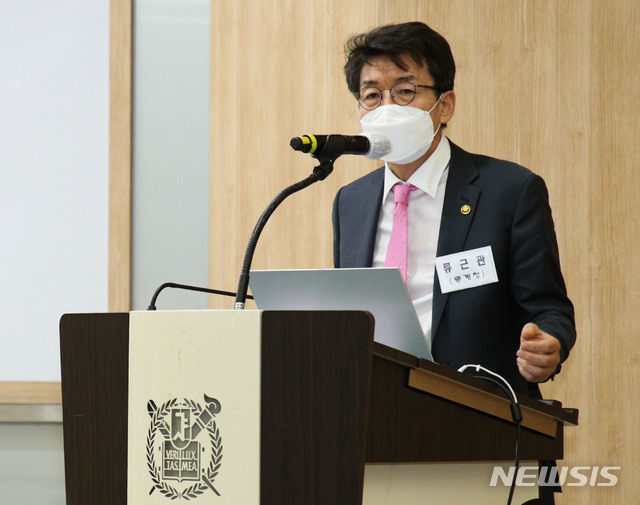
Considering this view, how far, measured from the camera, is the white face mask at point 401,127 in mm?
1651

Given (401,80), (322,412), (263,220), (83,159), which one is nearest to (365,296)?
(263,220)

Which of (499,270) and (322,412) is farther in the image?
(499,270)

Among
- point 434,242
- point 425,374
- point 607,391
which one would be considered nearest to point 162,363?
point 425,374

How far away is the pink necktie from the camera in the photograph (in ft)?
5.37

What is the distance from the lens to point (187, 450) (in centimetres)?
86

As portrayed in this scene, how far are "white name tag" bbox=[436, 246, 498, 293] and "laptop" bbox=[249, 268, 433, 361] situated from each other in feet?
1.50

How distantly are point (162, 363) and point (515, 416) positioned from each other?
0.46 metres

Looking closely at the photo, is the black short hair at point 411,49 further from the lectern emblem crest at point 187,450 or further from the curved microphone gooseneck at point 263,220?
the lectern emblem crest at point 187,450

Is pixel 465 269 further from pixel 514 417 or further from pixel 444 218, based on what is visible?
pixel 514 417

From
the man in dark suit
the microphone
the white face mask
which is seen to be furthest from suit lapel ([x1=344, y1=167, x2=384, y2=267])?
the microphone

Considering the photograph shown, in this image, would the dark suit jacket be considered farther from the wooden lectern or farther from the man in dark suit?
the wooden lectern

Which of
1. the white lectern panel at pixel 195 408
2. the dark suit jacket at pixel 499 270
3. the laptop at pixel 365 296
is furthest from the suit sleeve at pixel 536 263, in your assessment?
the white lectern panel at pixel 195 408

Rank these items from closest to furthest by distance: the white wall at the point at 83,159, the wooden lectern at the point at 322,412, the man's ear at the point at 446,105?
the wooden lectern at the point at 322,412
the man's ear at the point at 446,105
the white wall at the point at 83,159

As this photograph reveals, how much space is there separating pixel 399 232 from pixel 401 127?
9.1 inches
